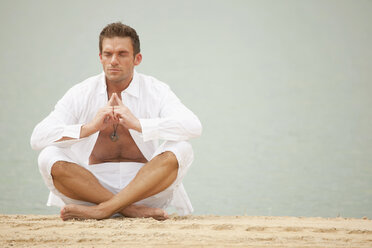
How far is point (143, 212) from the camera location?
265 cm

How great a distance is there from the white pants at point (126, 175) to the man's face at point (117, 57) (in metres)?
0.49

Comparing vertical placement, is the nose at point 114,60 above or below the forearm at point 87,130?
above

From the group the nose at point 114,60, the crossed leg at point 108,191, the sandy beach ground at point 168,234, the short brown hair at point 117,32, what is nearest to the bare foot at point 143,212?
the crossed leg at point 108,191

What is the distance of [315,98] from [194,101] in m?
1.75

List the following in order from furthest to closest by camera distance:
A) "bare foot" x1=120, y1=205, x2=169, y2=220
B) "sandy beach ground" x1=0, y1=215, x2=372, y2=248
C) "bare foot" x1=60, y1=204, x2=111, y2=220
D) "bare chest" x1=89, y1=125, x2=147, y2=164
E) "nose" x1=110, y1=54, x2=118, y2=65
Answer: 1. "bare chest" x1=89, y1=125, x2=147, y2=164
2. "nose" x1=110, y1=54, x2=118, y2=65
3. "bare foot" x1=120, y1=205, x2=169, y2=220
4. "bare foot" x1=60, y1=204, x2=111, y2=220
5. "sandy beach ground" x1=0, y1=215, x2=372, y2=248

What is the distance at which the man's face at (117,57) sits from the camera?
9.22ft

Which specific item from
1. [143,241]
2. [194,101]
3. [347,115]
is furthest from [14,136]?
[143,241]

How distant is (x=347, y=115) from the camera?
7.03 meters

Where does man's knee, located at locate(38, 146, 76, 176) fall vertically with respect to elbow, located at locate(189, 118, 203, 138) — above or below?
below

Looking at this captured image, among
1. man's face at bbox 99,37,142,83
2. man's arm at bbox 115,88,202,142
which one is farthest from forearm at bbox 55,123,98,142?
man's face at bbox 99,37,142,83

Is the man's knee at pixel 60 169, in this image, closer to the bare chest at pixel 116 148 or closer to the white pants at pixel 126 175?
the white pants at pixel 126 175

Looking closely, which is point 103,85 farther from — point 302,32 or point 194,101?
point 302,32

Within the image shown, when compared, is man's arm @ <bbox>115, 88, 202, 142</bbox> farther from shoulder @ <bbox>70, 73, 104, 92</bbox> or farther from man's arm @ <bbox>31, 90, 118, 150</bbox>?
shoulder @ <bbox>70, 73, 104, 92</bbox>

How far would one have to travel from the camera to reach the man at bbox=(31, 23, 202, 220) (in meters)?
2.57
